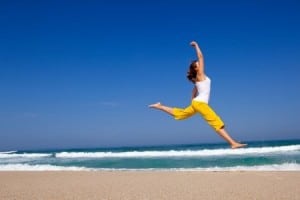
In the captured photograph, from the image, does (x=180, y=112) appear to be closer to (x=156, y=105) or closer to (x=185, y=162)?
(x=156, y=105)

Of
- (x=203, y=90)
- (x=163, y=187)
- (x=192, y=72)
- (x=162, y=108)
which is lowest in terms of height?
(x=163, y=187)

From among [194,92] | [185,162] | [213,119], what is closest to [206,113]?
[213,119]

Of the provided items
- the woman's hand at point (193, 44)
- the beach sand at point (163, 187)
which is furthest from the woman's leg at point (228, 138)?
the beach sand at point (163, 187)

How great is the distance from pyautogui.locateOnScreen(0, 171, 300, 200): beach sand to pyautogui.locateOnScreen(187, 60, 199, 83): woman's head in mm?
6459

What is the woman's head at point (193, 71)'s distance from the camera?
6.00m

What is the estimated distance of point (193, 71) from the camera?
19.8 ft

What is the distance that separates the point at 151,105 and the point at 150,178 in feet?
34.1

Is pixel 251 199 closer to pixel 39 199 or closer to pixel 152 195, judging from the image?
pixel 152 195

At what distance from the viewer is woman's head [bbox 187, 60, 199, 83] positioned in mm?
6004

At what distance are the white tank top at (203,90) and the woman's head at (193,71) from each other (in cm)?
11

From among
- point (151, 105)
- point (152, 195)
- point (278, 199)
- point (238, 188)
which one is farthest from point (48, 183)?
point (151, 105)

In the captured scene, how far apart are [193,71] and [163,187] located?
28.6ft

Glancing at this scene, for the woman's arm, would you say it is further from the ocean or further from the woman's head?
the ocean

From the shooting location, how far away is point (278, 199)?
1137cm
